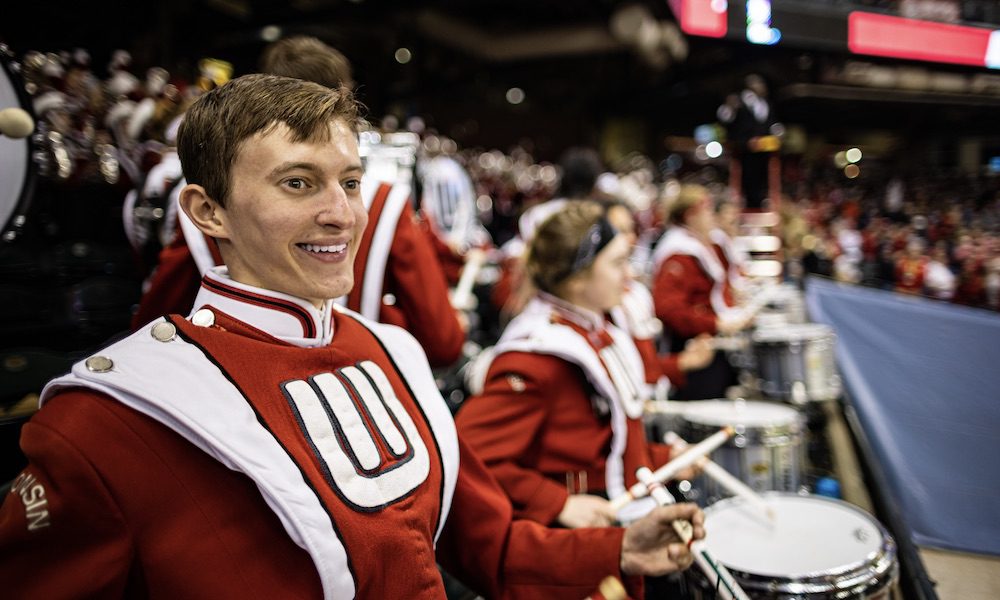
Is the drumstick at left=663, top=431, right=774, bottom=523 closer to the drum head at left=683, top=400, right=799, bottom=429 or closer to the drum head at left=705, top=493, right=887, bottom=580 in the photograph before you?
the drum head at left=705, top=493, right=887, bottom=580

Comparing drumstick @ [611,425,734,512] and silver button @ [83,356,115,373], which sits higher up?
silver button @ [83,356,115,373]

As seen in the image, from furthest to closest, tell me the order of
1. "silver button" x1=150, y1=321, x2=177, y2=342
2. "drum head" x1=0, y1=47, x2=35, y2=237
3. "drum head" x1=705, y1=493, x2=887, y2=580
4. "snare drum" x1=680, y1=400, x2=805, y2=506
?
"snare drum" x1=680, y1=400, x2=805, y2=506, "drum head" x1=705, y1=493, x2=887, y2=580, "drum head" x1=0, y1=47, x2=35, y2=237, "silver button" x1=150, y1=321, x2=177, y2=342

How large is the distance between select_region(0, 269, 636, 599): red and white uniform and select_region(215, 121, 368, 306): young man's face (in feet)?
0.14

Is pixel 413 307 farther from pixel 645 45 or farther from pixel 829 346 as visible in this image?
pixel 645 45

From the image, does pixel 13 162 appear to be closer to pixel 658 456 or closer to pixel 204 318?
pixel 204 318

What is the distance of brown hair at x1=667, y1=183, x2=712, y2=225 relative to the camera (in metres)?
4.60

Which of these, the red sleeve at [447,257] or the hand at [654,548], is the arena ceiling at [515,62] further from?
the red sleeve at [447,257]

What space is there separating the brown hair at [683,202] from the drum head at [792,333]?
0.94 meters

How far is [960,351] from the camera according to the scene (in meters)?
2.78

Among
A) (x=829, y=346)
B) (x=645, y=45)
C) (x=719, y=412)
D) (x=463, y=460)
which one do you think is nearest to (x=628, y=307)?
(x=719, y=412)

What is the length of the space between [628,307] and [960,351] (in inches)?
54.7

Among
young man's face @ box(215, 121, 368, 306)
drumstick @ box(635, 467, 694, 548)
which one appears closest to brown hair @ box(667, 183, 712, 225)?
drumstick @ box(635, 467, 694, 548)

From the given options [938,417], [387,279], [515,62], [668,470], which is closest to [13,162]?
[387,279]

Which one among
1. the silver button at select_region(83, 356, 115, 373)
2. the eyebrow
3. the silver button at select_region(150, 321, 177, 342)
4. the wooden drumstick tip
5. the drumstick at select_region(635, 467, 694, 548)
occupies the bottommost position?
the wooden drumstick tip
